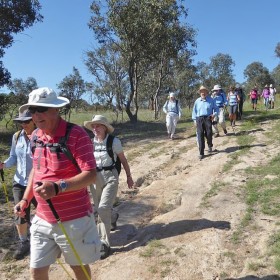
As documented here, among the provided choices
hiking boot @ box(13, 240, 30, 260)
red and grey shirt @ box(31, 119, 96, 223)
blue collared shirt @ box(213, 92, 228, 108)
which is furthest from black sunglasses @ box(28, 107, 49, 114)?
blue collared shirt @ box(213, 92, 228, 108)

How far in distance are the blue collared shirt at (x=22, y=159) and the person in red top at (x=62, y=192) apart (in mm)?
2207

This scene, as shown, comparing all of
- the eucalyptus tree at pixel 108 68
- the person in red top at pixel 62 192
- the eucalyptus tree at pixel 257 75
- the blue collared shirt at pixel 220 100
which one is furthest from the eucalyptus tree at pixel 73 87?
the eucalyptus tree at pixel 257 75

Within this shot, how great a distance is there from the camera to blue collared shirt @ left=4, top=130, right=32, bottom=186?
555 cm

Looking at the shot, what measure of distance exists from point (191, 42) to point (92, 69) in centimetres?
1458

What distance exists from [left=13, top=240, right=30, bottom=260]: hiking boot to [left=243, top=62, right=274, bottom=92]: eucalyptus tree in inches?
3010

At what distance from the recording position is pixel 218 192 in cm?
760

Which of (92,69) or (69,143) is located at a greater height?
(92,69)

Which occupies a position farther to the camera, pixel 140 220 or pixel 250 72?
pixel 250 72

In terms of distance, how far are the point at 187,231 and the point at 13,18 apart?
1701 cm

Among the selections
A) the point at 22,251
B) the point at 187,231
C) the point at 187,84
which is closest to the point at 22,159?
the point at 22,251

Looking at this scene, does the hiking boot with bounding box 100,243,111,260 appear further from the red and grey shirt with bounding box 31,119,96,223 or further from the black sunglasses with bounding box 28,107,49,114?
the black sunglasses with bounding box 28,107,49,114

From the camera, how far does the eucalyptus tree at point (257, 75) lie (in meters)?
77.6

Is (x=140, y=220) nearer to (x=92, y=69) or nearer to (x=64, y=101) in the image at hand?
(x=64, y=101)

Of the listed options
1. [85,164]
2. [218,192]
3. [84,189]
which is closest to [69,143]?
[85,164]
